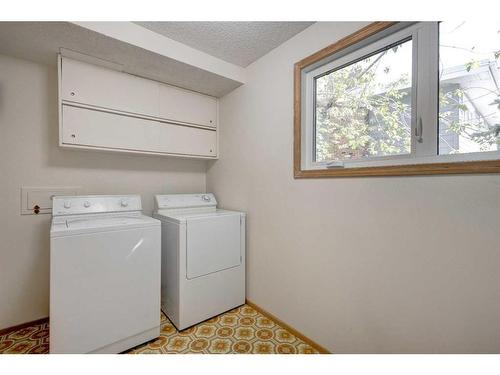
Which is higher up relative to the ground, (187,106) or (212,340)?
(187,106)

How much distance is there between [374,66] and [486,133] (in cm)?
70

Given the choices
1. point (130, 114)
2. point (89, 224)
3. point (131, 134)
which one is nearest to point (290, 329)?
point (89, 224)

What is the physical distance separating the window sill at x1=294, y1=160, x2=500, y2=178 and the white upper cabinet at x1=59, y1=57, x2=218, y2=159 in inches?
53.7

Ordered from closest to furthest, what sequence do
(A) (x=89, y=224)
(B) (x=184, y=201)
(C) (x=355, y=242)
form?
(C) (x=355, y=242) → (A) (x=89, y=224) → (B) (x=184, y=201)

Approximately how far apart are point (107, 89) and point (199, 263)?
5.27 ft

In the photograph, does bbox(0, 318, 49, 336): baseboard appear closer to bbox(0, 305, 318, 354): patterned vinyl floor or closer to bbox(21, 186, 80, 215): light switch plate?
→ bbox(0, 305, 318, 354): patterned vinyl floor

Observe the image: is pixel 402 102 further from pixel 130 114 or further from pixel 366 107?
pixel 130 114

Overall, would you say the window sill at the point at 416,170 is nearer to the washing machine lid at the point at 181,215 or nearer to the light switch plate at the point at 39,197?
the washing machine lid at the point at 181,215

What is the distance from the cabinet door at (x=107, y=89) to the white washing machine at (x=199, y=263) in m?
0.85

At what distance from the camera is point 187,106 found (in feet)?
7.31

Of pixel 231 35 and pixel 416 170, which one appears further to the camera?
pixel 231 35

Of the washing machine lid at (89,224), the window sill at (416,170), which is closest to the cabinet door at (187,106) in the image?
the washing machine lid at (89,224)

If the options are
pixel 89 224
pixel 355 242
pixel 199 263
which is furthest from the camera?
pixel 199 263

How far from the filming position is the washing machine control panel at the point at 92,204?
1636mm
